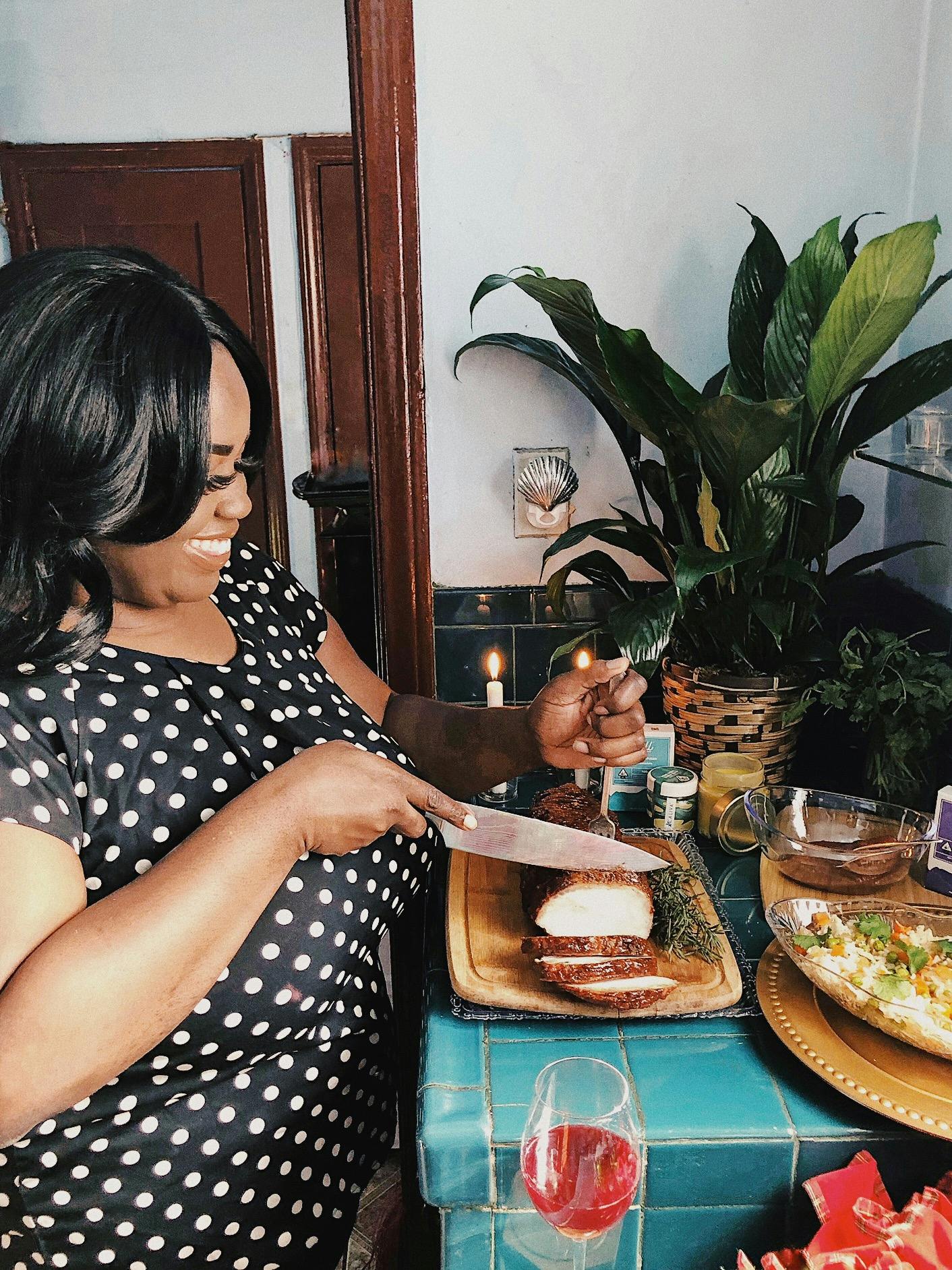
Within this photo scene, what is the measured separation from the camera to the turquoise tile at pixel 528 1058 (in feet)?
2.81

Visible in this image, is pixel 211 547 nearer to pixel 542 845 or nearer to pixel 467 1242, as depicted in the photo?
pixel 542 845

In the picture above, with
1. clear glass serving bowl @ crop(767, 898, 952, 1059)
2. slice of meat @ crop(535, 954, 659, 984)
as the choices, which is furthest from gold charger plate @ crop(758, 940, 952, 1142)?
slice of meat @ crop(535, 954, 659, 984)

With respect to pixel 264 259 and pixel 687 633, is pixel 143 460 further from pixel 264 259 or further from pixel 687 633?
pixel 687 633

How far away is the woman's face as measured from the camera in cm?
88

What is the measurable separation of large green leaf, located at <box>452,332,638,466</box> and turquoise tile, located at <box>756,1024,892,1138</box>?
0.77 meters

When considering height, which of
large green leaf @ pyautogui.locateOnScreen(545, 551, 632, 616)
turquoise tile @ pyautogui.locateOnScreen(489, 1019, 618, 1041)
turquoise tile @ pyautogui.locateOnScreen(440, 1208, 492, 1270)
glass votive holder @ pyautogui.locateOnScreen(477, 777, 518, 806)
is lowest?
turquoise tile @ pyautogui.locateOnScreen(440, 1208, 492, 1270)

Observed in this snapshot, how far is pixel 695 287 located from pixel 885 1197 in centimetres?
110

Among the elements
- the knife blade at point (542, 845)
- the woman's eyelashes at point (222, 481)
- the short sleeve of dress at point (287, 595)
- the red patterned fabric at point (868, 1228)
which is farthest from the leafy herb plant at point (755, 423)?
the red patterned fabric at point (868, 1228)

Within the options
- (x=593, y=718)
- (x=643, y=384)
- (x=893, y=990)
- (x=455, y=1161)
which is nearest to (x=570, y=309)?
(x=643, y=384)

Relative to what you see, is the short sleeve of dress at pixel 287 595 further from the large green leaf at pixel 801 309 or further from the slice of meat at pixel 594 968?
the large green leaf at pixel 801 309

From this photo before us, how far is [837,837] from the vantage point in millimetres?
1145

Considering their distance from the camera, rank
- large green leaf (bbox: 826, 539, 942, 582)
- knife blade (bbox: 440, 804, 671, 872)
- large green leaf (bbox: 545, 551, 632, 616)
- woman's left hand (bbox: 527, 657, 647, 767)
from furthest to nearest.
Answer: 1. large green leaf (bbox: 545, 551, 632, 616)
2. large green leaf (bbox: 826, 539, 942, 582)
3. woman's left hand (bbox: 527, 657, 647, 767)
4. knife blade (bbox: 440, 804, 671, 872)

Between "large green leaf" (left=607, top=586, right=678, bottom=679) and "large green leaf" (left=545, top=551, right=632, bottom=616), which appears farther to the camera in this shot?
"large green leaf" (left=545, top=551, right=632, bottom=616)

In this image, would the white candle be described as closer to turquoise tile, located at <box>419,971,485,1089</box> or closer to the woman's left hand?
the woman's left hand
